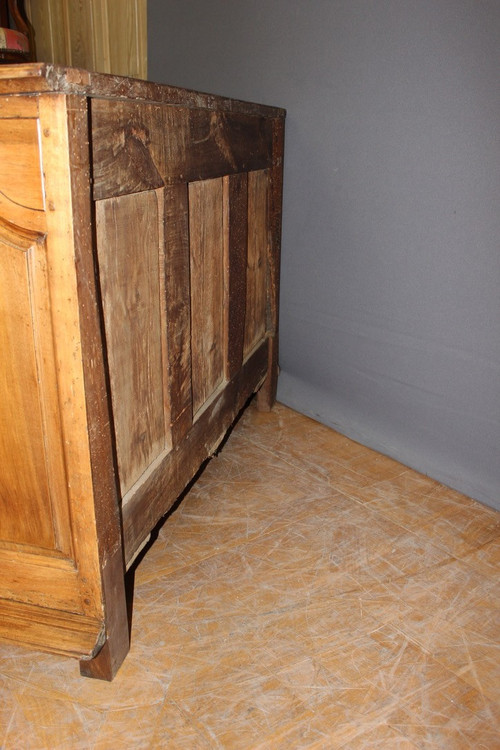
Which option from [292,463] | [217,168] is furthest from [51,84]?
[292,463]

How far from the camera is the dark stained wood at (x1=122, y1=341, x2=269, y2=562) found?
1.10 m

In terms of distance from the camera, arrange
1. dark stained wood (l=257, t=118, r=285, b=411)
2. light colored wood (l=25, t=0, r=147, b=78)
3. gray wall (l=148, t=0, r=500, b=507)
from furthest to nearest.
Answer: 1. light colored wood (l=25, t=0, r=147, b=78)
2. dark stained wood (l=257, t=118, r=285, b=411)
3. gray wall (l=148, t=0, r=500, b=507)

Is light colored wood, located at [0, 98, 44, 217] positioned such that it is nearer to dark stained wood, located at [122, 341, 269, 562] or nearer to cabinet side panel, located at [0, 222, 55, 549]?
cabinet side panel, located at [0, 222, 55, 549]

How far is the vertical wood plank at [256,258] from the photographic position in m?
1.69

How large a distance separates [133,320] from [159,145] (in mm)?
288

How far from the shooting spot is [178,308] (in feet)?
3.93

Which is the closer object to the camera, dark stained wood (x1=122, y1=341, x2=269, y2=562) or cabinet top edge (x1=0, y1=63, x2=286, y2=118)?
cabinet top edge (x1=0, y1=63, x2=286, y2=118)

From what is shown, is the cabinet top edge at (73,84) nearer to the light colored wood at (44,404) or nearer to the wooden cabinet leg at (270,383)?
the light colored wood at (44,404)

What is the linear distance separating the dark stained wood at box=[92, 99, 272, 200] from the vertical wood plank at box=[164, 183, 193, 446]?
0.06 metres

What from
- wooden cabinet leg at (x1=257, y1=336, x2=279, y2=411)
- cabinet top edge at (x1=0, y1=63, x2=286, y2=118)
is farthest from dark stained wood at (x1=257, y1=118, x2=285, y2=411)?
Result: cabinet top edge at (x1=0, y1=63, x2=286, y2=118)

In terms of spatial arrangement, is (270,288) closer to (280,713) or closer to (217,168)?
(217,168)

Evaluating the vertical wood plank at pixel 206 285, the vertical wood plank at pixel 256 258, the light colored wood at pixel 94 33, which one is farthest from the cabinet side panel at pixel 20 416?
the light colored wood at pixel 94 33

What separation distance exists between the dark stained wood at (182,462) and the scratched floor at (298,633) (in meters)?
0.16

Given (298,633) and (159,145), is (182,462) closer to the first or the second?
(298,633)
